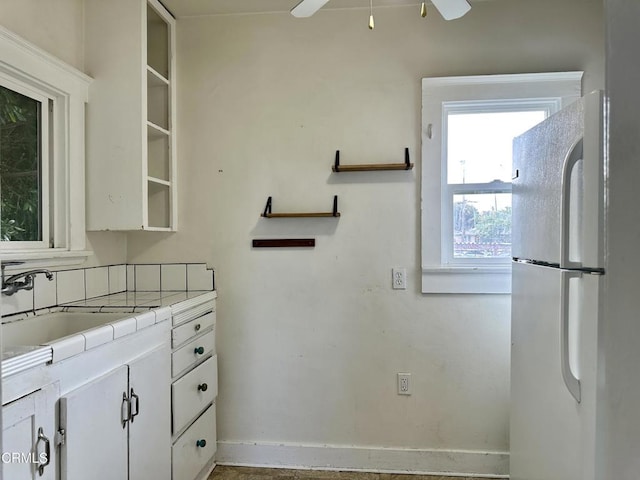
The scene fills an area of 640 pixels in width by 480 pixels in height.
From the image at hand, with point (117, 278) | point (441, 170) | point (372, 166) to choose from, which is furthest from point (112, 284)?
point (441, 170)

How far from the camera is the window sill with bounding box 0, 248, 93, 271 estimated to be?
1.66m

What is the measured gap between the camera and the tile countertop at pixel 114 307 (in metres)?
1.07

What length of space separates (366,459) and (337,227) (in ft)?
4.30

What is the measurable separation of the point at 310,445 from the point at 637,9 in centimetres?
242

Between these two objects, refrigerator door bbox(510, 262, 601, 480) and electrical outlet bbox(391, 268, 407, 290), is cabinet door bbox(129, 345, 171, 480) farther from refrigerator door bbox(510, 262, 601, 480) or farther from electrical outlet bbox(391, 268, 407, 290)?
refrigerator door bbox(510, 262, 601, 480)

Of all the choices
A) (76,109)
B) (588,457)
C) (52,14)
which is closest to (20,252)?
(76,109)

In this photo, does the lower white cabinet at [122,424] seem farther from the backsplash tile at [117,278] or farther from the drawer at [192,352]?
the backsplash tile at [117,278]

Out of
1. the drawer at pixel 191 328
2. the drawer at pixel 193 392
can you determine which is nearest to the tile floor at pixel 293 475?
the drawer at pixel 193 392

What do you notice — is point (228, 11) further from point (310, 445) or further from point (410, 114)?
point (310, 445)

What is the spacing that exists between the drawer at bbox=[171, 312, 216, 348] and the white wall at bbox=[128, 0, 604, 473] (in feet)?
0.44

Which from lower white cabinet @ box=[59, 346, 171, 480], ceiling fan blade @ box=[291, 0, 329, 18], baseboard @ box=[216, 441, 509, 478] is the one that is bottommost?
baseboard @ box=[216, 441, 509, 478]

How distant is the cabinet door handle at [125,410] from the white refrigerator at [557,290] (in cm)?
145

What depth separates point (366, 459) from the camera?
7.54ft

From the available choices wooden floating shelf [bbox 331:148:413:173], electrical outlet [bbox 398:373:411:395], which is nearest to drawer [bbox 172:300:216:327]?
wooden floating shelf [bbox 331:148:413:173]
